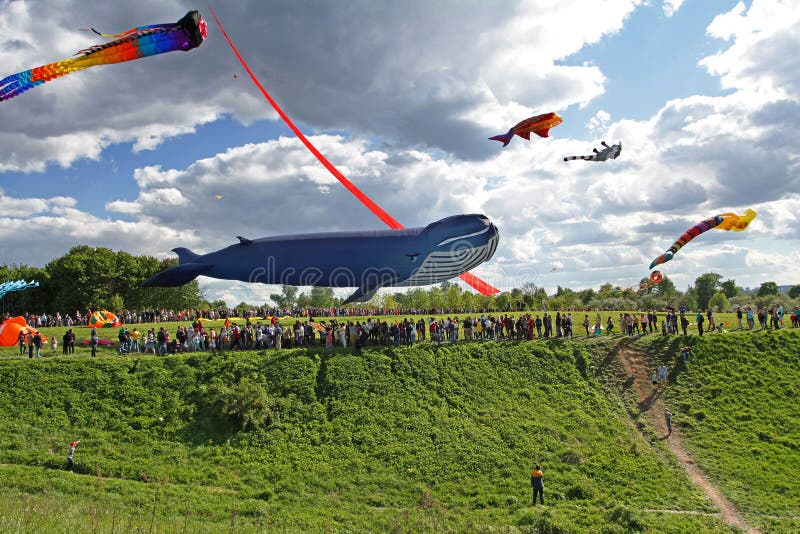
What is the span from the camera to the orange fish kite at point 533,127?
82.0 ft

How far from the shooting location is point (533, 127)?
25.2 metres

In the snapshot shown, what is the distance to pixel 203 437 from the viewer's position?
712 inches

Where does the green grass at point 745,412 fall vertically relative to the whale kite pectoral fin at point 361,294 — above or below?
below

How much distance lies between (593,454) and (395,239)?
14.2 metres

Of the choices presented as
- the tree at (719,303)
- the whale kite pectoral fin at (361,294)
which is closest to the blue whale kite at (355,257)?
the whale kite pectoral fin at (361,294)

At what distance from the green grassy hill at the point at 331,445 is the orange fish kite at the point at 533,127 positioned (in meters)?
10.8

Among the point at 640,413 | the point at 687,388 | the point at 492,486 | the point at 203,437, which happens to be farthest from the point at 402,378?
the point at 687,388

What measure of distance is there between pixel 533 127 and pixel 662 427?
14.6m

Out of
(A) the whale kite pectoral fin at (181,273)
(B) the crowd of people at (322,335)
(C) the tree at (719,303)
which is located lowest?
(B) the crowd of people at (322,335)

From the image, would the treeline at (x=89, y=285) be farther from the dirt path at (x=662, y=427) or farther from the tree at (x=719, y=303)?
the tree at (x=719, y=303)

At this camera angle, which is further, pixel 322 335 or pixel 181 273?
pixel 181 273

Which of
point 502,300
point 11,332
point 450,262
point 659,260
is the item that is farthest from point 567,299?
point 11,332

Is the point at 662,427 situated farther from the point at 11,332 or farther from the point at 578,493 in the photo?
the point at 11,332

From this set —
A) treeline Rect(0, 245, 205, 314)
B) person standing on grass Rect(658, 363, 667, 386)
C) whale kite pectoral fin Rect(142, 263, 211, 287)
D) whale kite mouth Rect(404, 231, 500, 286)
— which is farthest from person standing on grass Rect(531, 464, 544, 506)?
treeline Rect(0, 245, 205, 314)
